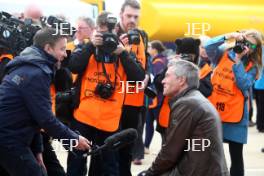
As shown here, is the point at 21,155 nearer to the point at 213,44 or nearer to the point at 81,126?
the point at 81,126

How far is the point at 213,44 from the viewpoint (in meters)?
7.16

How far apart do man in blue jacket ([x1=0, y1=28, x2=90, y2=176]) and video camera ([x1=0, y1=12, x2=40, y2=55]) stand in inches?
49.4

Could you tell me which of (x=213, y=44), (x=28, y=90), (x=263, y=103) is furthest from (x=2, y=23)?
(x=263, y=103)

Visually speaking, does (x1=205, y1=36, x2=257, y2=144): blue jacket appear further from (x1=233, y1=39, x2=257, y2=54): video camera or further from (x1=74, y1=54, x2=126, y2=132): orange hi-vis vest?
(x1=74, y1=54, x2=126, y2=132): orange hi-vis vest

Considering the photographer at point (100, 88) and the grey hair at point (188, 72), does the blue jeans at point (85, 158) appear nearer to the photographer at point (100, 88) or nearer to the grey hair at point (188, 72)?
the photographer at point (100, 88)

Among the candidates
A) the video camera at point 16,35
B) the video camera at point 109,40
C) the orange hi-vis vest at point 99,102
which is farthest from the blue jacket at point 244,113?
the video camera at point 16,35

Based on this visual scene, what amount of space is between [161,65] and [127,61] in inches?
207

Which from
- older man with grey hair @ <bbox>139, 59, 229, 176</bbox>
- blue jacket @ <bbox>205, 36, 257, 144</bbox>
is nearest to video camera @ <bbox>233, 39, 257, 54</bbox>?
blue jacket @ <bbox>205, 36, 257, 144</bbox>

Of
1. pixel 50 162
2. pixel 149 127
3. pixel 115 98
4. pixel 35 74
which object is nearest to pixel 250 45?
pixel 115 98

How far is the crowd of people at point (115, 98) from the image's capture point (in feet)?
16.0

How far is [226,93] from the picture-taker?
6934 millimetres

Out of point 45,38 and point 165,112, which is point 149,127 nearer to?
point 165,112

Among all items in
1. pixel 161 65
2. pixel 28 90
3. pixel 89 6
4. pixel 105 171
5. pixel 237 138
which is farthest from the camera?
pixel 89 6

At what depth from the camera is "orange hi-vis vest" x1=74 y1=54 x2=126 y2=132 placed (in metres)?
6.26
